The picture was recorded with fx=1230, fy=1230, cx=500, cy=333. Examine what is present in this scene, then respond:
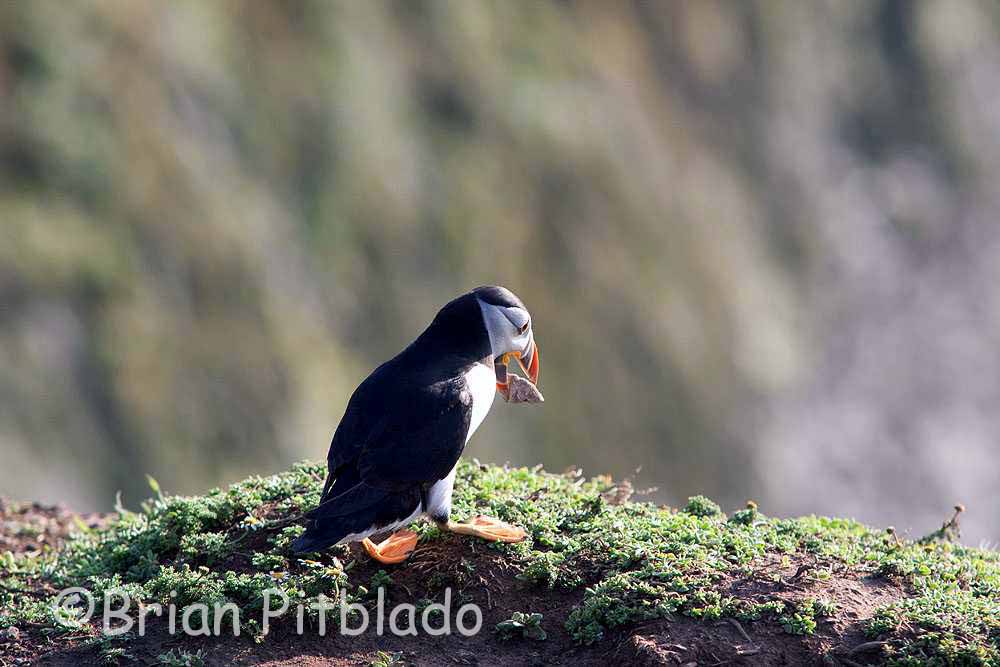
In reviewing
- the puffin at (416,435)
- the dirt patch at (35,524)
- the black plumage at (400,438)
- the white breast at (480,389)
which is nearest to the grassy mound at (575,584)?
the puffin at (416,435)

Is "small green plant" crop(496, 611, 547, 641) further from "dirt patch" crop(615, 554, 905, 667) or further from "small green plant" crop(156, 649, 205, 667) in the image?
"small green plant" crop(156, 649, 205, 667)

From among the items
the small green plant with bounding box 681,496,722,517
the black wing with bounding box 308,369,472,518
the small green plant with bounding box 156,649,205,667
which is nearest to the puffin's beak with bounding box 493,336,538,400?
the black wing with bounding box 308,369,472,518

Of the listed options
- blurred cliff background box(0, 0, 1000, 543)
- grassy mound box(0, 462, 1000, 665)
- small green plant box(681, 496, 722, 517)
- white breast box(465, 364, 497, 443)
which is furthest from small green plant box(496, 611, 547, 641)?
blurred cliff background box(0, 0, 1000, 543)

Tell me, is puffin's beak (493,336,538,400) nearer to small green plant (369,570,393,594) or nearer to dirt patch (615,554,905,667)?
small green plant (369,570,393,594)

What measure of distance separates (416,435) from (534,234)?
1453cm

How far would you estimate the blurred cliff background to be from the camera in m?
15.3

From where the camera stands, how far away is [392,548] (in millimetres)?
5707

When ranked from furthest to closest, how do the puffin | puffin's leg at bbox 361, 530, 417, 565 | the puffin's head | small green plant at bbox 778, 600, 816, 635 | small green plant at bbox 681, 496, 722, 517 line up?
small green plant at bbox 681, 496, 722, 517, the puffin's head, puffin's leg at bbox 361, 530, 417, 565, the puffin, small green plant at bbox 778, 600, 816, 635

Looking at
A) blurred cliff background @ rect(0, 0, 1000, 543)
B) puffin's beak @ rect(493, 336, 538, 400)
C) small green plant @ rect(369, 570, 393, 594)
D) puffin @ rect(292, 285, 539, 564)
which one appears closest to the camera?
puffin @ rect(292, 285, 539, 564)

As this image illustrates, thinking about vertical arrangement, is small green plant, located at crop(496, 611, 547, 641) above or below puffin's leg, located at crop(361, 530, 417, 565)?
below

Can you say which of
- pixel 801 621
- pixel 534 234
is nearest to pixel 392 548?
pixel 801 621

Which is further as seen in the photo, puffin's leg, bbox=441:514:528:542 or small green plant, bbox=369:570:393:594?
puffin's leg, bbox=441:514:528:542

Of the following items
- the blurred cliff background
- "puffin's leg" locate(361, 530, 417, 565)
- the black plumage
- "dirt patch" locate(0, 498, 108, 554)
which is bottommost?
"puffin's leg" locate(361, 530, 417, 565)

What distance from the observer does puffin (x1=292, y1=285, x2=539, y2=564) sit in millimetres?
5387
